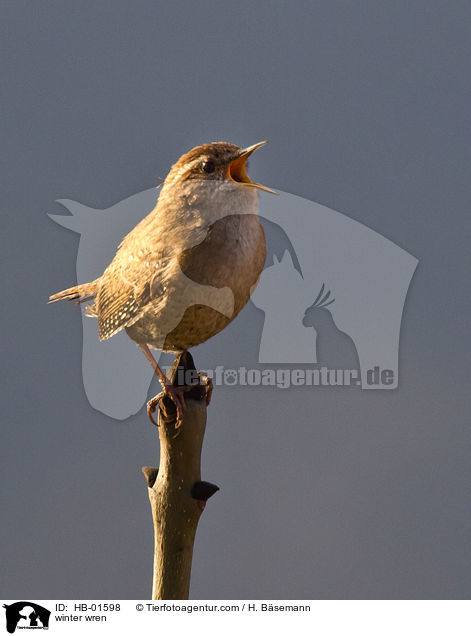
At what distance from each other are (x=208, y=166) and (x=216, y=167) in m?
0.03

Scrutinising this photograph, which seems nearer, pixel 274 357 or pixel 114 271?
pixel 114 271

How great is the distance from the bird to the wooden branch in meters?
0.06

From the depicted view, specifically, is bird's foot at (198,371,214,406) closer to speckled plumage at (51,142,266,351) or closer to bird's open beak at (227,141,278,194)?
speckled plumage at (51,142,266,351)

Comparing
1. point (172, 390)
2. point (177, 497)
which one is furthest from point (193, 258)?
point (177, 497)

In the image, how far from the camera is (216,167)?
273 cm

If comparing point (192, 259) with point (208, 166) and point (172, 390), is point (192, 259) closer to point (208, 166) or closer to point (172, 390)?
point (208, 166)

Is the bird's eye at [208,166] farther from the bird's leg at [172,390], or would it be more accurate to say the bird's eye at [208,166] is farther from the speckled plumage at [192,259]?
the bird's leg at [172,390]

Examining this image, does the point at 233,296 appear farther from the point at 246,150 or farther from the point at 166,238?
the point at 246,150

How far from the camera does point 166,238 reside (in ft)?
9.00

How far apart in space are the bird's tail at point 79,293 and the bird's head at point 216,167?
0.64m

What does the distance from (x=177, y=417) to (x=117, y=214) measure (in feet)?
2.92
